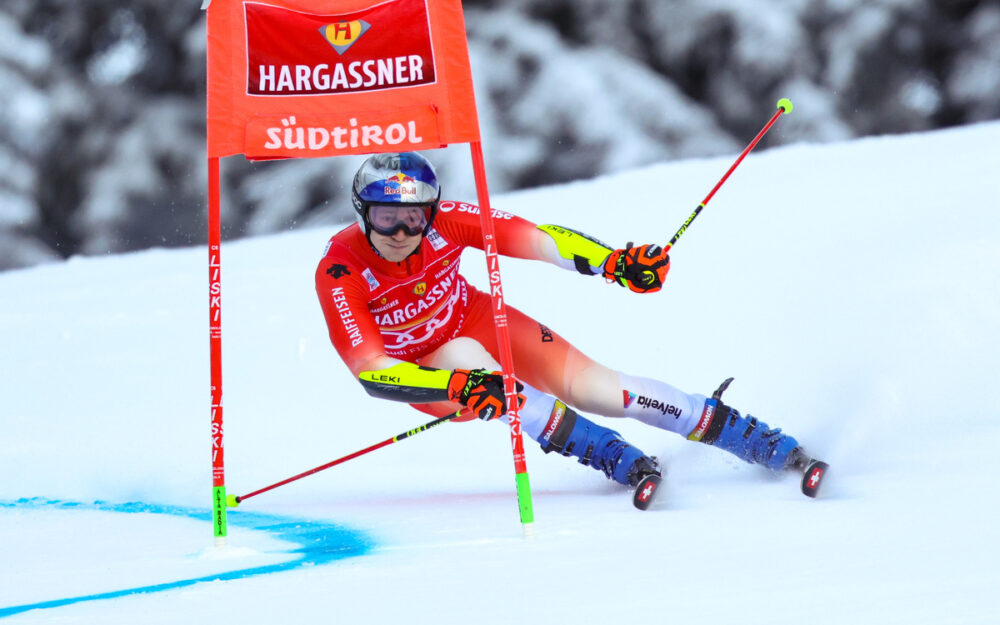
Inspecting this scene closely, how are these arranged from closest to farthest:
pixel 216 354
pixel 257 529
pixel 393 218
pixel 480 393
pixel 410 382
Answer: pixel 216 354 → pixel 480 393 → pixel 410 382 → pixel 257 529 → pixel 393 218

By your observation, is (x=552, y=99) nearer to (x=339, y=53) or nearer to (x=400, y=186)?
(x=400, y=186)

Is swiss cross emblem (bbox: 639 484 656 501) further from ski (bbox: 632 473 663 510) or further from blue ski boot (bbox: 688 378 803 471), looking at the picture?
blue ski boot (bbox: 688 378 803 471)

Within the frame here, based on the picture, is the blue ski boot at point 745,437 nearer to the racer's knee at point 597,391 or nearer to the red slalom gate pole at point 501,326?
the racer's knee at point 597,391

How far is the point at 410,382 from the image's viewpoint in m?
3.97

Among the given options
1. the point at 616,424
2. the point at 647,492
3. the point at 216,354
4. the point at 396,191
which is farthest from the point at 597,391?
the point at 616,424

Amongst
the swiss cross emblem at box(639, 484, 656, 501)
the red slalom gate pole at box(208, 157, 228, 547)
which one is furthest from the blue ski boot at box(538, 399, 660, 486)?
the red slalom gate pole at box(208, 157, 228, 547)

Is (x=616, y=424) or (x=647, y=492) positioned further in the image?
(x=616, y=424)

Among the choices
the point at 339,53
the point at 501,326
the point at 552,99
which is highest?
the point at 552,99

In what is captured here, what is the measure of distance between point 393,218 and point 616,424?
2278 millimetres

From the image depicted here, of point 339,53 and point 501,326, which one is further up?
point 339,53

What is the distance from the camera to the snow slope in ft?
9.35

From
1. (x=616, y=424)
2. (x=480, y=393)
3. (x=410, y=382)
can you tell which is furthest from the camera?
(x=616, y=424)

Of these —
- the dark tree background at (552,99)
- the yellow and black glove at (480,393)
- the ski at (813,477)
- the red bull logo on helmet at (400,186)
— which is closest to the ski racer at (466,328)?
the red bull logo on helmet at (400,186)

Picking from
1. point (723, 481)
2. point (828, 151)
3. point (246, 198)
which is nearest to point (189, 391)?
point (723, 481)
